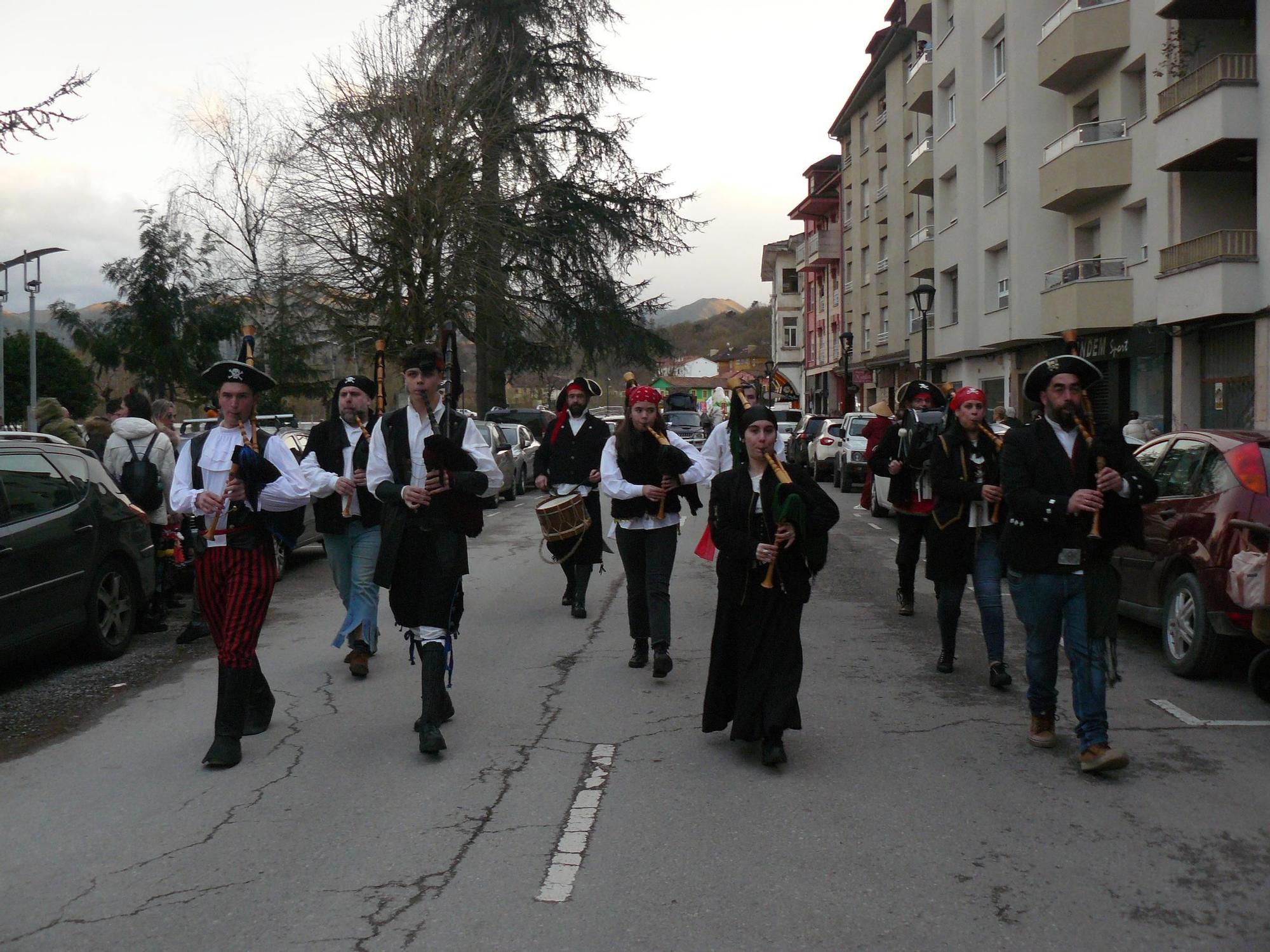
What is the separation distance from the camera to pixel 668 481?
7.26 m

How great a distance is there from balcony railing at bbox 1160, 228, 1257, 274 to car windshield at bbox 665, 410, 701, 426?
25787 mm

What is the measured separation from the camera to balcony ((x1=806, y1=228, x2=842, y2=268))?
58688 millimetres

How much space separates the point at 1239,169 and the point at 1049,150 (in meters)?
5.60

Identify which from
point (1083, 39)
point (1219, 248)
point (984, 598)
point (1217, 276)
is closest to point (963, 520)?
point (984, 598)

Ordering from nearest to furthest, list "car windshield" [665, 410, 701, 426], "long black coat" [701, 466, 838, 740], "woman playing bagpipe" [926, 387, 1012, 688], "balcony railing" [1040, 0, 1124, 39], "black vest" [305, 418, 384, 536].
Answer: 1. "long black coat" [701, 466, 838, 740]
2. "woman playing bagpipe" [926, 387, 1012, 688]
3. "black vest" [305, 418, 384, 536]
4. "balcony railing" [1040, 0, 1124, 39]
5. "car windshield" [665, 410, 701, 426]

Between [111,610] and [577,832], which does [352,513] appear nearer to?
[111,610]

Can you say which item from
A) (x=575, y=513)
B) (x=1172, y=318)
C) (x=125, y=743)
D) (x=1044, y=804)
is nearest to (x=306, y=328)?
(x=1172, y=318)

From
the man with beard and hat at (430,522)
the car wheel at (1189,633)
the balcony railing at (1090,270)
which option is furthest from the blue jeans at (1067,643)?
the balcony railing at (1090,270)

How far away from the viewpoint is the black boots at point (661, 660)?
23.9 ft

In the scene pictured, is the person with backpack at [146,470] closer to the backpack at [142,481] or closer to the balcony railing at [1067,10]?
the backpack at [142,481]

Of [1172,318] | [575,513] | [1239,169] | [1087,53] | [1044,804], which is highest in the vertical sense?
[1087,53]

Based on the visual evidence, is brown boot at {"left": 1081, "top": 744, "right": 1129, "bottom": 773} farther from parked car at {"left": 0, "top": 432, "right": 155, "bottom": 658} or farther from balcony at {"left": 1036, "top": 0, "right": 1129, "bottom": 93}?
balcony at {"left": 1036, "top": 0, "right": 1129, "bottom": 93}

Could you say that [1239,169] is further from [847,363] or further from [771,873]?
[771,873]

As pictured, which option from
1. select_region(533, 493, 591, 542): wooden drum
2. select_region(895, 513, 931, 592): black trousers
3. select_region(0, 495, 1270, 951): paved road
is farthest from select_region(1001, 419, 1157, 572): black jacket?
select_region(533, 493, 591, 542): wooden drum
